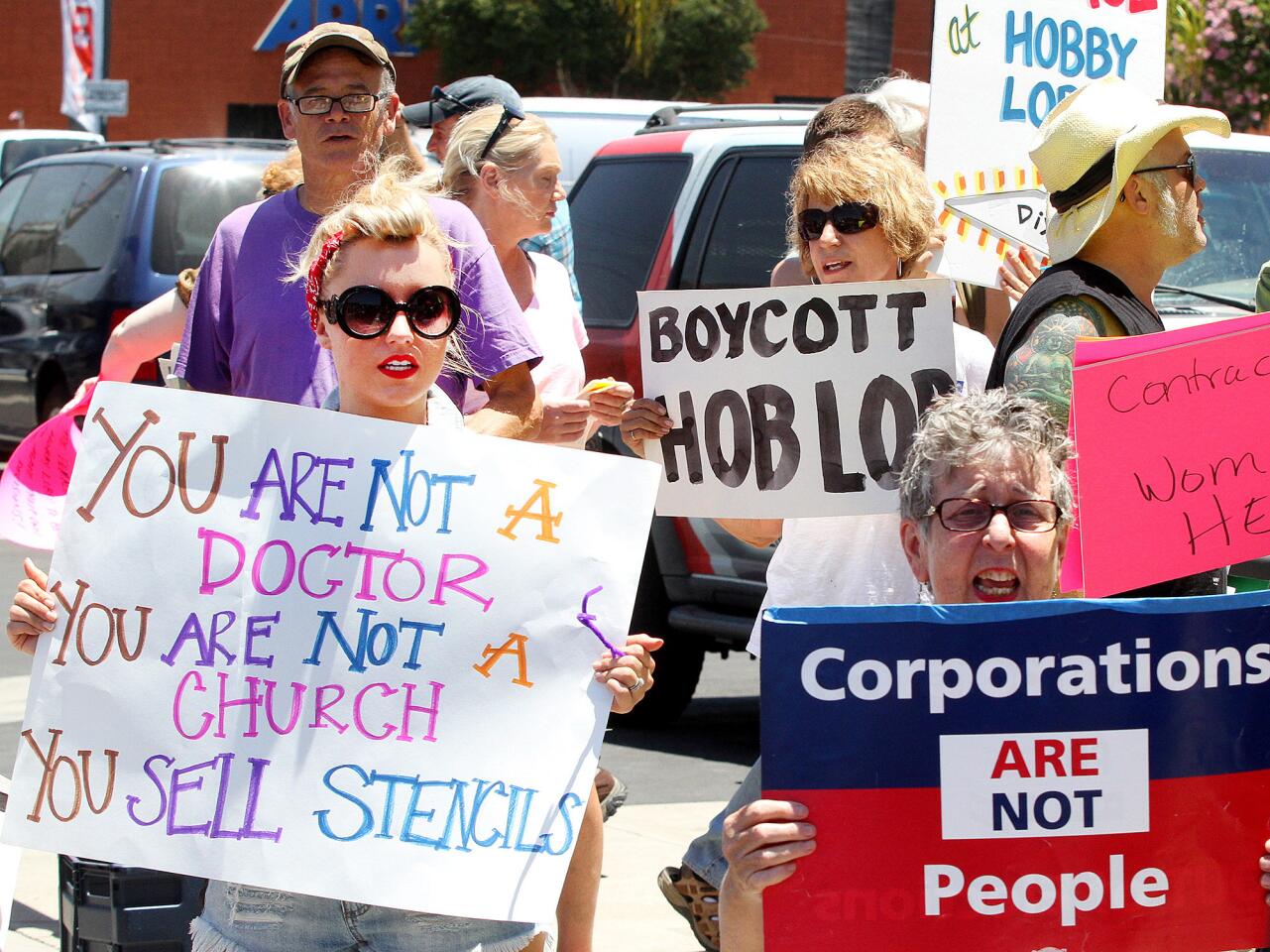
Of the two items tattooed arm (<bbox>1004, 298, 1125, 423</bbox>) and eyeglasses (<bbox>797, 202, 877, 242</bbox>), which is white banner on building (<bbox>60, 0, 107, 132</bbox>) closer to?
eyeglasses (<bbox>797, 202, 877, 242</bbox>)

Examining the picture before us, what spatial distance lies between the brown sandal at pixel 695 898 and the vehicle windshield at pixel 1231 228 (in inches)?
110

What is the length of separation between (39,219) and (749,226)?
715 cm

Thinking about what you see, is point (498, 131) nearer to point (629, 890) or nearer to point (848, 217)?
point (848, 217)

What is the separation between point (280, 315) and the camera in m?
3.54

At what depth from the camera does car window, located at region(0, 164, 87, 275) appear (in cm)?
1217

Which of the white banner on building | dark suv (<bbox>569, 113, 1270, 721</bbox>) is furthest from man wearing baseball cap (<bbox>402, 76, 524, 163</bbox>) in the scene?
the white banner on building

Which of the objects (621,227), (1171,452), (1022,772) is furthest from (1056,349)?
(621,227)

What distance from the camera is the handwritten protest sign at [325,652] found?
111 inches

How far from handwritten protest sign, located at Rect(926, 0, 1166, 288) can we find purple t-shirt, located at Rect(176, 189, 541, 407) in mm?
1571

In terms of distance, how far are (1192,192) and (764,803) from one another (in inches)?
Answer: 58.5

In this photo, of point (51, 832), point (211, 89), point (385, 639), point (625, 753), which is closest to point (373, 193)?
point (385, 639)

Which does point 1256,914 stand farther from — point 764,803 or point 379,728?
point 379,728

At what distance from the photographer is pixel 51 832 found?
289 centimetres

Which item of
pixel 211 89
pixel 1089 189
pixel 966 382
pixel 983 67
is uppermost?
pixel 211 89
